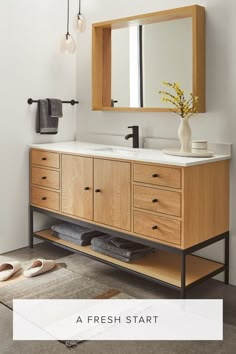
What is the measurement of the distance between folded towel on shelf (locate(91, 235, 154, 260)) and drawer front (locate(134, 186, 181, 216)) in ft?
1.11

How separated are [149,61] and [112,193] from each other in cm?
96

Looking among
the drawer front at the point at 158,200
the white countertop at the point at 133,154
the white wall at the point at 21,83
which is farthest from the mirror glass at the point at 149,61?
the drawer front at the point at 158,200

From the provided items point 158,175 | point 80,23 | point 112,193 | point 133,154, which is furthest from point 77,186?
point 80,23

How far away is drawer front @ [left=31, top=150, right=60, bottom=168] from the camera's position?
316 centimetres

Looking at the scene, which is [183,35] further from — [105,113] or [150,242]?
[150,242]

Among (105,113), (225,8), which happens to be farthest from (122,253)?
(225,8)

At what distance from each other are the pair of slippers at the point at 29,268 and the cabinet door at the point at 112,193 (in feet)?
1.44

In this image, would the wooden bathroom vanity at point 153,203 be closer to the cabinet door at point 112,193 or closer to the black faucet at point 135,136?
the cabinet door at point 112,193

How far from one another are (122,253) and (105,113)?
1.16 meters

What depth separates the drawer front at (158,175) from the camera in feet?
7.86

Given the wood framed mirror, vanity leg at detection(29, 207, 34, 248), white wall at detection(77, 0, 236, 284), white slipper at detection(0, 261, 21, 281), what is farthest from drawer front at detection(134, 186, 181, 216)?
vanity leg at detection(29, 207, 34, 248)

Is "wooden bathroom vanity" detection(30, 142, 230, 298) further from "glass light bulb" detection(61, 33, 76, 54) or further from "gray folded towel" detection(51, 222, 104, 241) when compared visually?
"glass light bulb" detection(61, 33, 76, 54)

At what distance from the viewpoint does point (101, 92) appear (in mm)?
3414

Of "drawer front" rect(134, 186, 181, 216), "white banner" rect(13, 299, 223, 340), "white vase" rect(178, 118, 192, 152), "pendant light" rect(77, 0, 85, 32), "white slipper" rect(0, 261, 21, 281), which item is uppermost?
"pendant light" rect(77, 0, 85, 32)
